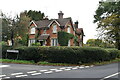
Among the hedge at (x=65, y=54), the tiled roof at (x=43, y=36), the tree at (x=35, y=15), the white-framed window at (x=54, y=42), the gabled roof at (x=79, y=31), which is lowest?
the hedge at (x=65, y=54)

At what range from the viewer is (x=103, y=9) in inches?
1516

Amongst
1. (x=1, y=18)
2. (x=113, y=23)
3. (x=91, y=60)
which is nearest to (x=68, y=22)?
→ (x=113, y=23)

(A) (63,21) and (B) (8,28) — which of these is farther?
(A) (63,21)

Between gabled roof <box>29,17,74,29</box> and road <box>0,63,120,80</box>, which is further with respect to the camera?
gabled roof <box>29,17,74,29</box>

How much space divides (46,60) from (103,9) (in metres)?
24.2

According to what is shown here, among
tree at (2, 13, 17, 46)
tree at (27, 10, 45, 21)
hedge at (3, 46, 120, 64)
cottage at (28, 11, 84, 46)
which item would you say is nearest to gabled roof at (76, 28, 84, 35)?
cottage at (28, 11, 84, 46)

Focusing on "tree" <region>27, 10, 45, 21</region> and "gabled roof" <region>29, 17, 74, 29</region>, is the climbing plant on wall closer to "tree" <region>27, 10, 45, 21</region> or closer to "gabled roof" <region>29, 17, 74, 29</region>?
"gabled roof" <region>29, 17, 74, 29</region>

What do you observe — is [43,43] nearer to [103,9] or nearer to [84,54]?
[103,9]

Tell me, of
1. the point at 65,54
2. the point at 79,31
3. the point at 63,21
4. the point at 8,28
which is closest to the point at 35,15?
the point at 79,31

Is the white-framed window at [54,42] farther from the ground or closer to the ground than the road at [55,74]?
farther from the ground

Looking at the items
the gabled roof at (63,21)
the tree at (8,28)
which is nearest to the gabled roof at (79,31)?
the gabled roof at (63,21)

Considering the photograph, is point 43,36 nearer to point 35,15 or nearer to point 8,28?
point 8,28

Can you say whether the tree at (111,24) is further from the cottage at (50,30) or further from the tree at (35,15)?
the tree at (35,15)

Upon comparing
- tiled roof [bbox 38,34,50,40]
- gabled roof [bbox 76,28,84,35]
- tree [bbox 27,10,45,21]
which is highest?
tree [bbox 27,10,45,21]
